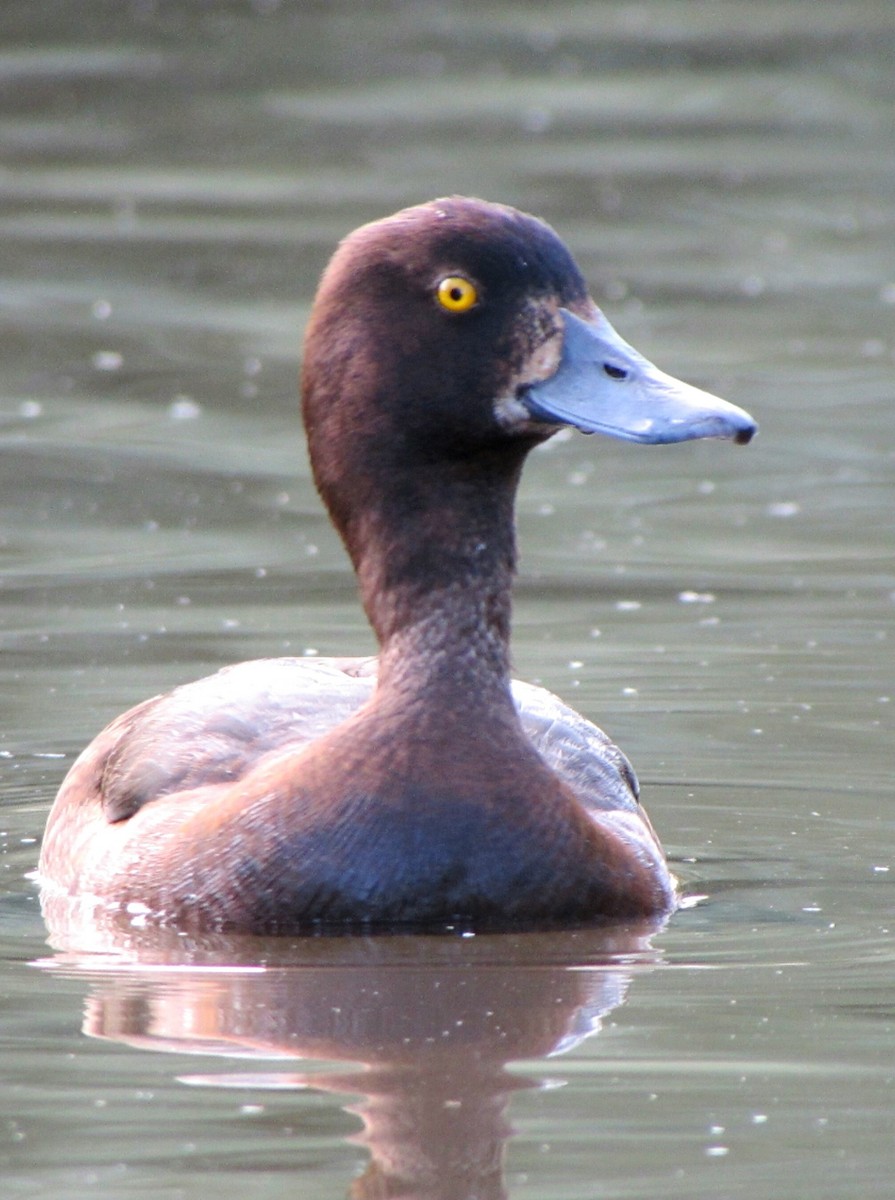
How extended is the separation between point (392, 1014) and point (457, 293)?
1849 mm

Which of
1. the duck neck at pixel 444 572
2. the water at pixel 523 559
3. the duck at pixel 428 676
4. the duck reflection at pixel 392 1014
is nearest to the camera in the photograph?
the duck reflection at pixel 392 1014

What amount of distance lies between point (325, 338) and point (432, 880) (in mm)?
1434

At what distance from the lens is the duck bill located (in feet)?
21.9

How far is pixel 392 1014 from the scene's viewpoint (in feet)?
19.6

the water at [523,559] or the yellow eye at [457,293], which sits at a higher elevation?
the yellow eye at [457,293]

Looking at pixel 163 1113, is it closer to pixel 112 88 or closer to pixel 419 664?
pixel 419 664

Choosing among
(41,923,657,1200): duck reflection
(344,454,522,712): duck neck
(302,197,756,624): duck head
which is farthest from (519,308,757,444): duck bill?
(41,923,657,1200): duck reflection

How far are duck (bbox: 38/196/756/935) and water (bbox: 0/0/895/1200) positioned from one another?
6.5 inches

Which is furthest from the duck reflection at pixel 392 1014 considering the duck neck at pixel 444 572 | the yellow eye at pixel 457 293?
the yellow eye at pixel 457 293

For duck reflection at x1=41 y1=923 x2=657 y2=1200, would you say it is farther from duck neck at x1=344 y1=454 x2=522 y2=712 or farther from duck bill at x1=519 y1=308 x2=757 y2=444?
duck bill at x1=519 y1=308 x2=757 y2=444

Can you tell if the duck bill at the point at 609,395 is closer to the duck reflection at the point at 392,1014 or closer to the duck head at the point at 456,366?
the duck head at the point at 456,366

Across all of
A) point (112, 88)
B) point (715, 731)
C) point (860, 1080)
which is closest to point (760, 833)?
point (715, 731)

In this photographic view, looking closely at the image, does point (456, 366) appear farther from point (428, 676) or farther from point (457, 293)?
point (428, 676)

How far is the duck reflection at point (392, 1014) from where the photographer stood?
5.18m
